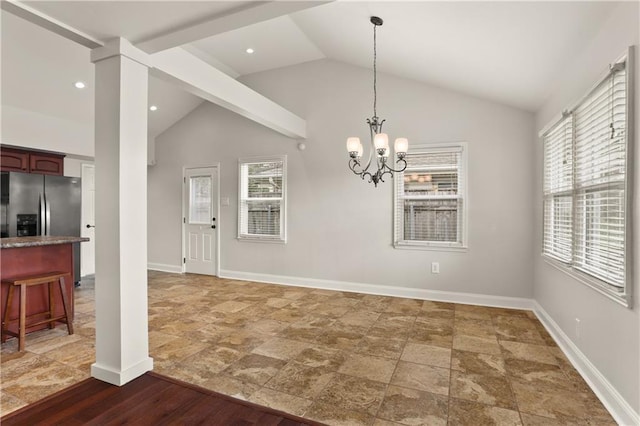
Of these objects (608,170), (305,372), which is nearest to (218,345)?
(305,372)

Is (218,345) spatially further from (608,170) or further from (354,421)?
(608,170)

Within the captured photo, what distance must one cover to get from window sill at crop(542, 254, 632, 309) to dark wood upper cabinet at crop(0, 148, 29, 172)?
23.0 feet

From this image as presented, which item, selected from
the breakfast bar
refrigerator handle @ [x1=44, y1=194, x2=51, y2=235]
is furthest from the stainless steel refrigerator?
the breakfast bar

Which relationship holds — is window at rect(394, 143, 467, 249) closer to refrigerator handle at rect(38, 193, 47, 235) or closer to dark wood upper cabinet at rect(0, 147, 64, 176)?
refrigerator handle at rect(38, 193, 47, 235)

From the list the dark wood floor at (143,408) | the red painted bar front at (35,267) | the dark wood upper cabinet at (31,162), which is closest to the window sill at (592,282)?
the dark wood floor at (143,408)

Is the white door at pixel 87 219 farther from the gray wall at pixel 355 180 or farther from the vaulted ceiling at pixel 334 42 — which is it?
the gray wall at pixel 355 180

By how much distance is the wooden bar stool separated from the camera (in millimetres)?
2973

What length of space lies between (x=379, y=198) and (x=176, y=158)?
413 cm

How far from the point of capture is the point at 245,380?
8.20 feet

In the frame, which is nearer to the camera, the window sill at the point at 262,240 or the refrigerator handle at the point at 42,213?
the refrigerator handle at the point at 42,213

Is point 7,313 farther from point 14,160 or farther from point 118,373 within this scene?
point 14,160

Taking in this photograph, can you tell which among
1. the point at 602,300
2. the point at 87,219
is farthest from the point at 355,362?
the point at 87,219

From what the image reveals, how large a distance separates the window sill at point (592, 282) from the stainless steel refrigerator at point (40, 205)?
6.69 meters

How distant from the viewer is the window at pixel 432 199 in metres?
4.61
